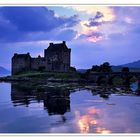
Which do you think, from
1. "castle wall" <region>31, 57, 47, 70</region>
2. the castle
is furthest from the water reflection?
"castle wall" <region>31, 57, 47, 70</region>

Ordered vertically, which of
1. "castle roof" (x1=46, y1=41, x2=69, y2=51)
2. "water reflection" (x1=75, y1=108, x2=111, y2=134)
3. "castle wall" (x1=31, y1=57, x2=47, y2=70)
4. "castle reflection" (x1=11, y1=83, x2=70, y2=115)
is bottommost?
"water reflection" (x1=75, y1=108, x2=111, y2=134)

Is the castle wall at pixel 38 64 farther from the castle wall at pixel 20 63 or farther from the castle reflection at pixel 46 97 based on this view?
the castle reflection at pixel 46 97

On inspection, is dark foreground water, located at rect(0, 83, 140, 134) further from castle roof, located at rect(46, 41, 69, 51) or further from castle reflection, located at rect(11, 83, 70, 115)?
castle roof, located at rect(46, 41, 69, 51)

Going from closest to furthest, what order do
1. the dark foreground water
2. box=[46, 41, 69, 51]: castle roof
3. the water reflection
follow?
1. the water reflection
2. the dark foreground water
3. box=[46, 41, 69, 51]: castle roof

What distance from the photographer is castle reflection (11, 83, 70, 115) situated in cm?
720

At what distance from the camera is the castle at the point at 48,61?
6.83 meters

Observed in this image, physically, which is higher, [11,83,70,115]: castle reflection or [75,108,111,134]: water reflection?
[11,83,70,115]: castle reflection

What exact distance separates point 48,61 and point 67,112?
3.75 ft

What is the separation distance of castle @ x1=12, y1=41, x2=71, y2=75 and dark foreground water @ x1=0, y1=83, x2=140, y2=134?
597 mm

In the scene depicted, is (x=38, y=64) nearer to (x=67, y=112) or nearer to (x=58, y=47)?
(x=58, y=47)

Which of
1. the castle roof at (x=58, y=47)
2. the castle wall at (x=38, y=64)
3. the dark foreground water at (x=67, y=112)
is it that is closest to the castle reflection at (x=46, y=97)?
the dark foreground water at (x=67, y=112)

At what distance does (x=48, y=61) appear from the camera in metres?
7.48

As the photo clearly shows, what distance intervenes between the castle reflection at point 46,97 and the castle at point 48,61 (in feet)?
1.88

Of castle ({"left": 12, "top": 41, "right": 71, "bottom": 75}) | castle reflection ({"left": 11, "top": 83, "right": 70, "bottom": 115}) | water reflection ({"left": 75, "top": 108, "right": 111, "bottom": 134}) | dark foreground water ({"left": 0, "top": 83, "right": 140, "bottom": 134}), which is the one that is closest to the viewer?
water reflection ({"left": 75, "top": 108, "right": 111, "bottom": 134})
